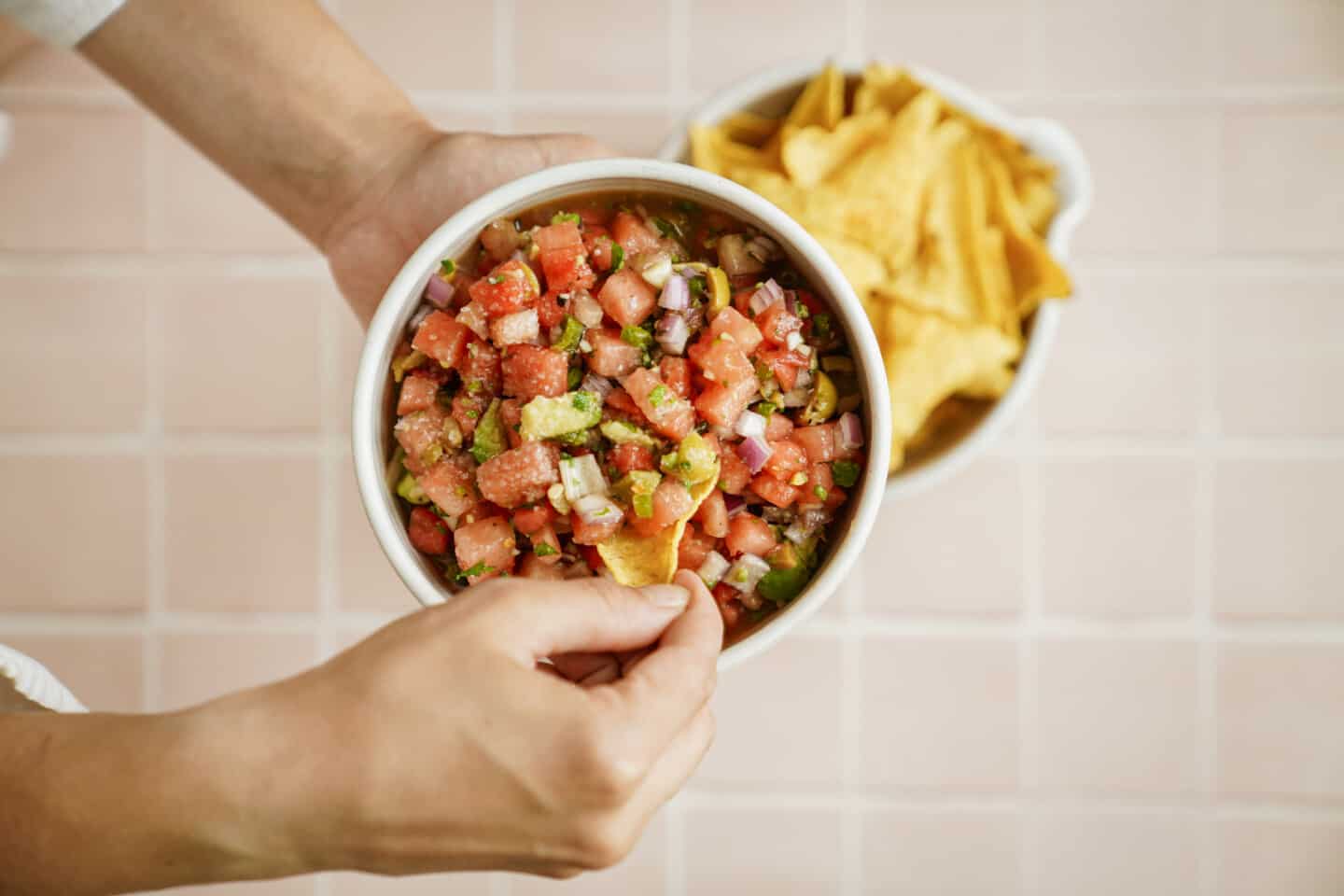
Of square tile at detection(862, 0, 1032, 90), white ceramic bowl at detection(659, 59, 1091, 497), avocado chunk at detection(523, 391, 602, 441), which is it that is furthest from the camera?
square tile at detection(862, 0, 1032, 90)

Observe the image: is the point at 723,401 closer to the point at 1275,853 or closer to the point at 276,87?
the point at 276,87

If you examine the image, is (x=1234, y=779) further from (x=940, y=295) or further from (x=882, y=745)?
(x=940, y=295)

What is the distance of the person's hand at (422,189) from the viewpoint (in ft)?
2.52

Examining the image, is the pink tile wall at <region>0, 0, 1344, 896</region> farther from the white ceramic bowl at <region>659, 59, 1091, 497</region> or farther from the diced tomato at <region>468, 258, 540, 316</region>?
the diced tomato at <region>468, 258, 540, 316</region>

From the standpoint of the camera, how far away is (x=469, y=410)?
65cm

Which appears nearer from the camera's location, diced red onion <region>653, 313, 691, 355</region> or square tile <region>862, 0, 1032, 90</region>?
diced red onion <region>653, 313, 691, 355</region>

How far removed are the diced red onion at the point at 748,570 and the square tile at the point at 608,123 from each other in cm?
53

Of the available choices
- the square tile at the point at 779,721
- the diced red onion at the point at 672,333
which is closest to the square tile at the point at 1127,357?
the square tile at the point at 779,721

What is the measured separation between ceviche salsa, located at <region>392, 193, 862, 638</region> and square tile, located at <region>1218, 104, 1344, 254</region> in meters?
0.63

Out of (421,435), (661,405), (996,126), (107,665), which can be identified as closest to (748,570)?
(661,405)

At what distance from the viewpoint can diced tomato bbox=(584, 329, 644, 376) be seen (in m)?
0.65

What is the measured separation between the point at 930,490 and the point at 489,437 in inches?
22.4

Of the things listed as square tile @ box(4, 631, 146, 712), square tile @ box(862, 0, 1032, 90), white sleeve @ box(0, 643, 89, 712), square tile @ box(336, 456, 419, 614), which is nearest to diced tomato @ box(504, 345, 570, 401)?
white sleeve @ box(0, 643, 89, 712)

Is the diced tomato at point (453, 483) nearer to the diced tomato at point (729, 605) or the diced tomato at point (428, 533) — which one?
the diced tomato at point (428, 533)
